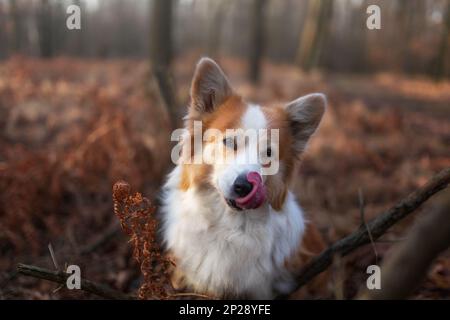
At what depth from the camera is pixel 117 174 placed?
560 cm

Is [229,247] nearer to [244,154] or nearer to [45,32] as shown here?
[244,154]

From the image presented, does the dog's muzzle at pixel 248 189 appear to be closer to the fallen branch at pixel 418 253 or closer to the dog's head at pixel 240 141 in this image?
the dog's head at pixel 240 141

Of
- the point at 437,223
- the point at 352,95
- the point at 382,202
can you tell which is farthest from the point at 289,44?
the point at 437,223

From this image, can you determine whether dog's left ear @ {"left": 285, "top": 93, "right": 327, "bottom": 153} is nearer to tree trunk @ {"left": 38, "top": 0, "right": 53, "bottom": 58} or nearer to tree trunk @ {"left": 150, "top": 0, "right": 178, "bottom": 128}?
tree trunk @ {"left": 150, "top": 0, "right": 178, "bottom": 128}

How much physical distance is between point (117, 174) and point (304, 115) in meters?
3.00

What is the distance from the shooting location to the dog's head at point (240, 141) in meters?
2.94

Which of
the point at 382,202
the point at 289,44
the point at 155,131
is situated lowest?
the point at 382,202

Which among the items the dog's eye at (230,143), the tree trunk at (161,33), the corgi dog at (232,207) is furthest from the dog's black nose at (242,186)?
the tree trunk at (161,33)

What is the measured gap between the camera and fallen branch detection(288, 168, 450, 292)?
2668 millimetres

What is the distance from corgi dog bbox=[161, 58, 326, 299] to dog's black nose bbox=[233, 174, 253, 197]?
0.24 metres

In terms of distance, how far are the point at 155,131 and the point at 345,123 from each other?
15.9 ft

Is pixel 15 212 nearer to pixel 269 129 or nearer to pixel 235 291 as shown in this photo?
pixel 235 291

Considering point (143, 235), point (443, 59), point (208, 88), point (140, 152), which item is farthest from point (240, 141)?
point (443, 59)

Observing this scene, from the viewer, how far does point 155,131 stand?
590 cm
